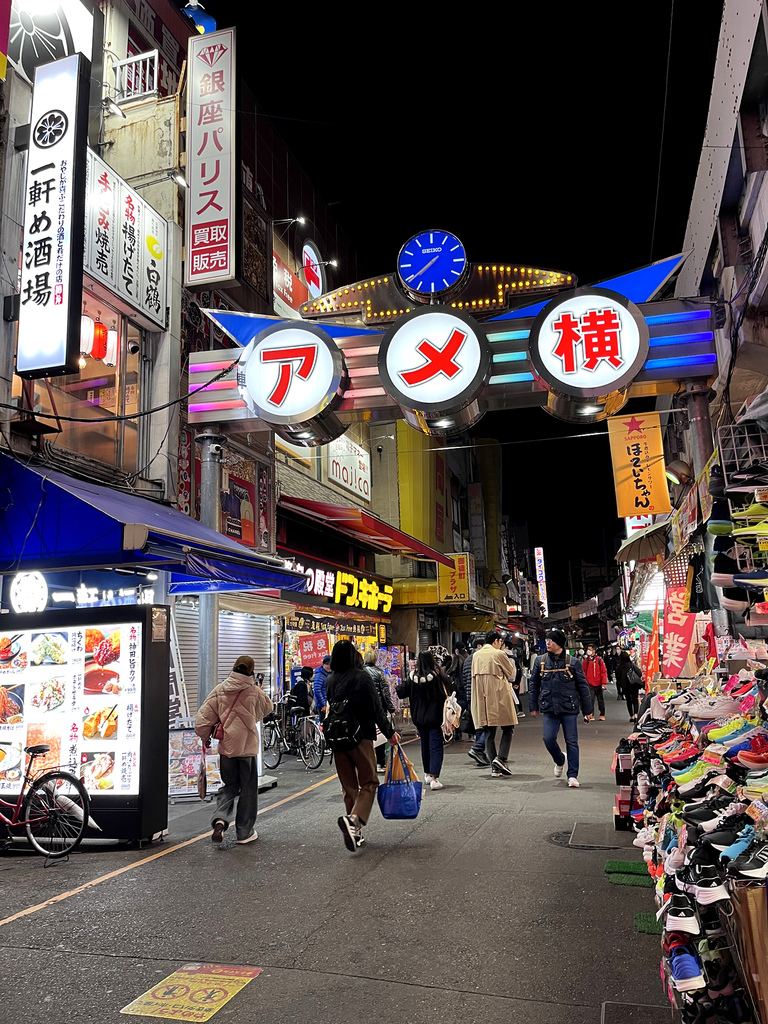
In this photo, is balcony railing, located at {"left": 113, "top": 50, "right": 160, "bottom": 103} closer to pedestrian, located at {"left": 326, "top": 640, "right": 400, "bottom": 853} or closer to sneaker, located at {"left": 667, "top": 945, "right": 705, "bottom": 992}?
pedestrian, located at {"left": 326, "top": 640, "right": 400, "bottom": 853}

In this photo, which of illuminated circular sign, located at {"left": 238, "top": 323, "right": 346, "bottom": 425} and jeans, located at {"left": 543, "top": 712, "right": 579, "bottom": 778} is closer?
illuminated circular sign, located at {"left": 238, "top": 323, "right": 346, "bottom": 425}

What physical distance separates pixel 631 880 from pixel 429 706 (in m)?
4.48

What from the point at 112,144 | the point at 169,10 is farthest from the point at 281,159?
the point at 112,144

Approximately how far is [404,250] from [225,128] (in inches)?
161

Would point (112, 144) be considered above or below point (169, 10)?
below

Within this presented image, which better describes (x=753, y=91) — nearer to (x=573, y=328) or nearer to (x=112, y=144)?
(x=573, y=328)

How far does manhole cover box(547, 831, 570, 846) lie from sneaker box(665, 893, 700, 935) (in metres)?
4.38

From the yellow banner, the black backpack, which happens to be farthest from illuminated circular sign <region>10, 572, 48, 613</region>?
the yellow banner

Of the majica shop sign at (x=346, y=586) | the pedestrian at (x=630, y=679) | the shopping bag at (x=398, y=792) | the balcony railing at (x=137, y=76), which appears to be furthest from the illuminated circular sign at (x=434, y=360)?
the pedestrian at (x=630, y=679)

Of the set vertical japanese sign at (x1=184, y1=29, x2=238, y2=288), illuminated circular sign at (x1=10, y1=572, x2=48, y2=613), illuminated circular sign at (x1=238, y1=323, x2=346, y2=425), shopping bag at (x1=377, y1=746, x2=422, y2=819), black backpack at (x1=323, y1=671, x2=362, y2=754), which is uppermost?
vertical japanese sign at (x1=184, y1=29, x2=238, y2=288)

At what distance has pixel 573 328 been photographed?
8242 millimetres

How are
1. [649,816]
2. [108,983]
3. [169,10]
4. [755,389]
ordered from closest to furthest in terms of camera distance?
[108,983] → [649,816] → [755,389] → [169,10]

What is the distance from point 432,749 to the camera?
34.4 ft

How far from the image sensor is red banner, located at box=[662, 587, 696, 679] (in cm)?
788
